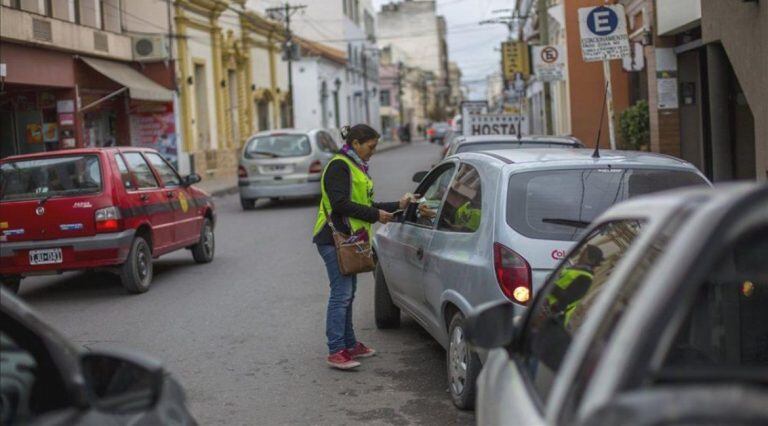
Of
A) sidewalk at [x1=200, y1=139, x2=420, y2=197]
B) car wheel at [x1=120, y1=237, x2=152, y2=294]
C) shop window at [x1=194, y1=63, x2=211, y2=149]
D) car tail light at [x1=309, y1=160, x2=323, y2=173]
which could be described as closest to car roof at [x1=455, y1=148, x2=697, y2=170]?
car wheel at [x1=120, y1=237, x2=152, y2=294]

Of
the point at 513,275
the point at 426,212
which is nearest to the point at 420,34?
the point at 426,212

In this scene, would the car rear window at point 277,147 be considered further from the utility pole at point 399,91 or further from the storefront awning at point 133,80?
the utility pole at point 399,91

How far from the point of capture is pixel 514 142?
1135cm

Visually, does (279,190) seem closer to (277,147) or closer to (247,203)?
(277,147)

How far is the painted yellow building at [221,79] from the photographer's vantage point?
106ft

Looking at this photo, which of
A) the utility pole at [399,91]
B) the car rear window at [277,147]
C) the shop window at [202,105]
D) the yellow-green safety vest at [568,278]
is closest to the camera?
the yellow-green safety vest at [568,278]

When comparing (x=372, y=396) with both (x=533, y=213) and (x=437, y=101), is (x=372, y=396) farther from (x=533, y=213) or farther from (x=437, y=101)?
(x=437, y=101)

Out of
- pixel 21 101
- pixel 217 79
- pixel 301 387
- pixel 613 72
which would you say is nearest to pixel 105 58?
pixel 21 101

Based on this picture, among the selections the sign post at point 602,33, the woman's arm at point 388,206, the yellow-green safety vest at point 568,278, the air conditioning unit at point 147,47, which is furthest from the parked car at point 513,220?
the air conditioning unit at point 147,47

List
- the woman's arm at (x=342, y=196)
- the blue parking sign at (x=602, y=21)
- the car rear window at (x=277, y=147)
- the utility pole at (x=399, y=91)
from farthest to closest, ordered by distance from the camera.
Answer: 1. the utility pole at (x=399, y=91)
2. the car rear window at (x=277, y=147)
3. the blue parking sign at (x=602, y=21)
4. the woman's arm at (x=342, y=196)

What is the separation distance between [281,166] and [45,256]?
1104cm

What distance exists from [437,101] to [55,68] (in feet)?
399

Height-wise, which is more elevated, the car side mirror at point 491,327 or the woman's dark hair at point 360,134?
the woman's dark hair at point 360,134

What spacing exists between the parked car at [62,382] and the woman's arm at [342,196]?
403 centimetres
